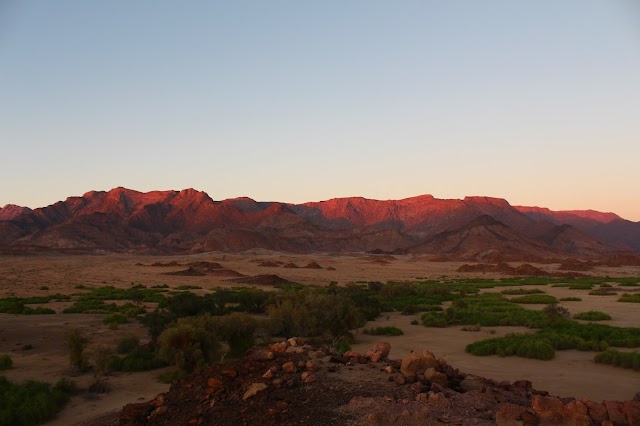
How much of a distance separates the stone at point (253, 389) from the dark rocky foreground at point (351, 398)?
0.06ft

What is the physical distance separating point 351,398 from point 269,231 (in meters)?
145

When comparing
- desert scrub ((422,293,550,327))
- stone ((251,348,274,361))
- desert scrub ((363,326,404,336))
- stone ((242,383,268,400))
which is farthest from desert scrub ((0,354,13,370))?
desert scrub ((422,293,550,327))

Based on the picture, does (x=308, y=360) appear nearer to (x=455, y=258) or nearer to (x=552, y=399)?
(x=552, y=399)

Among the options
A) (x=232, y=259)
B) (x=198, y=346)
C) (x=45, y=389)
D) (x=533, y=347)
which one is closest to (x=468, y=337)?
(x=533, y=347)

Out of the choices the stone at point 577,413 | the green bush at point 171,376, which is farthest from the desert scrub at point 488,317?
the stone at point 577,413

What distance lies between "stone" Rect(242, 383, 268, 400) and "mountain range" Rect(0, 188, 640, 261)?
97.4 meters

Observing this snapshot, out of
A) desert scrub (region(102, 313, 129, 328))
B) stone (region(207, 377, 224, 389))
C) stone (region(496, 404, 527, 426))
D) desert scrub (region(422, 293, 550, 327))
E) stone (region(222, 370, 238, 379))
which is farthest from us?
desert scrub (region(422, 293, 550, 327))

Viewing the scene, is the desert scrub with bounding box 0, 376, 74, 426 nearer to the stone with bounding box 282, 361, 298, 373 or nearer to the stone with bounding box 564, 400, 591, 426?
the stone with bounding box 282, 361, 298, 373

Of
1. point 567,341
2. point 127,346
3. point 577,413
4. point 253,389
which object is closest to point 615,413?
point 577,413

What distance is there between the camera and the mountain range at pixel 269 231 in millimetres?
125244

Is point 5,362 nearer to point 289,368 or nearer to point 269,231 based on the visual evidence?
point 289,368

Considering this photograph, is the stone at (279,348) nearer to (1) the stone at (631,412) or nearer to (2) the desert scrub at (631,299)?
(1) the stone at (631,412)

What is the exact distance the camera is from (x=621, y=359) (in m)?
14.5

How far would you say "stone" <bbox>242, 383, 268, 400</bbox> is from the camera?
8.49m
